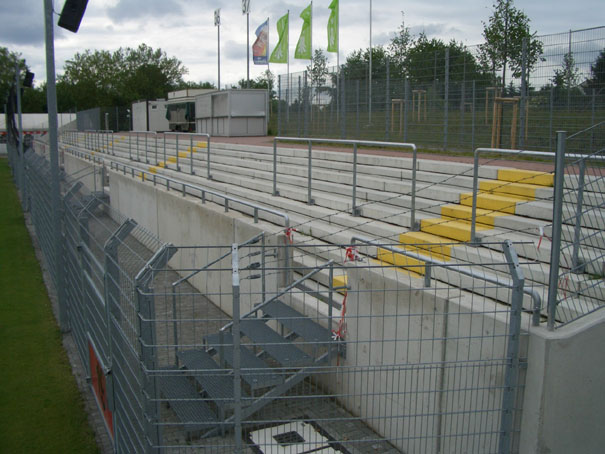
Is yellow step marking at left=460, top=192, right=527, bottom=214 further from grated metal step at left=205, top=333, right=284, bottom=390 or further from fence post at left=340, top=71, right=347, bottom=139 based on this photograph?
fence post at left=340, top=71, right=347, bottom=139

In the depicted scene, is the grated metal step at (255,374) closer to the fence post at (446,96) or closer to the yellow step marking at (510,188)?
the yellow step marking at (510,188)

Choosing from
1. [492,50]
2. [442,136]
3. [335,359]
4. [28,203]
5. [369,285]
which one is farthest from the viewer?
[28,203]

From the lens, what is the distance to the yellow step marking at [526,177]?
6.97 m

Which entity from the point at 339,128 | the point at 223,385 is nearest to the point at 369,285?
the point at 223,385

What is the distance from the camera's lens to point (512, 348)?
3738 mm

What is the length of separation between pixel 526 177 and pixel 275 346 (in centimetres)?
368

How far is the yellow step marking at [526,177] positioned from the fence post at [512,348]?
3.46 metres

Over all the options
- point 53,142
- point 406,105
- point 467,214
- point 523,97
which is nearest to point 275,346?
point 467,214

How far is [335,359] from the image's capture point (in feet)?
18.9

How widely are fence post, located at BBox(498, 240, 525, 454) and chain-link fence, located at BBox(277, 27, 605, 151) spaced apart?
604cm

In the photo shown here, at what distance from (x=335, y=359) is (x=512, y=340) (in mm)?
2330

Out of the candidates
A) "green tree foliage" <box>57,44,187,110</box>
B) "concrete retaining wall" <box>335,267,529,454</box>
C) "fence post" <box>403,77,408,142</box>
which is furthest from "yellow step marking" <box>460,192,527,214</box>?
"green tree foliage" <box>57,44,187,110</box>

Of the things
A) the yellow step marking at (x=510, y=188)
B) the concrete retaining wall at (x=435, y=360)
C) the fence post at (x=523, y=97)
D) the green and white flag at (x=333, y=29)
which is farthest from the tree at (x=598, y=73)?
the green and white flag at (x=333, y=29)

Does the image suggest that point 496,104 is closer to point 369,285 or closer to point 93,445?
point 369,285
